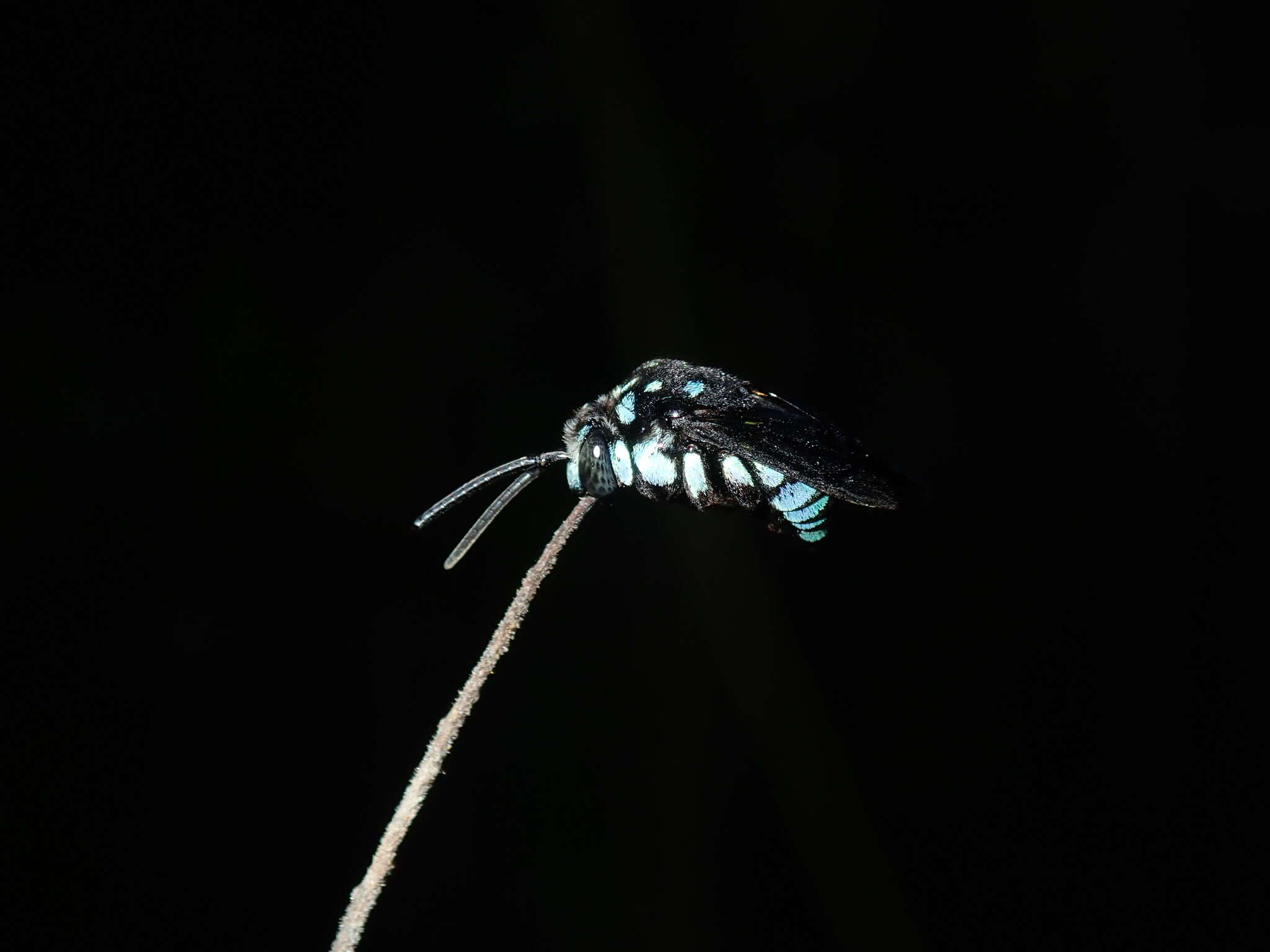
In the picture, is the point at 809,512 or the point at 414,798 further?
the point at 809,512

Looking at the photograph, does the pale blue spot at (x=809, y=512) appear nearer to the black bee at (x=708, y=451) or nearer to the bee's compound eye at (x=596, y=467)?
the black bee at (x=708, y=451)

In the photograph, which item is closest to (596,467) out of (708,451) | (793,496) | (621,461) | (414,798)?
(621,461)

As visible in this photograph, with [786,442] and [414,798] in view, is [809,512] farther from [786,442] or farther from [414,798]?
[414,798]

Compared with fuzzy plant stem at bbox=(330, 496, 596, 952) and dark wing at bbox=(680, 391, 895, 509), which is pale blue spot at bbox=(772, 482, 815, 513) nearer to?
dark wing at bbox=(680, 391, 895, 509)

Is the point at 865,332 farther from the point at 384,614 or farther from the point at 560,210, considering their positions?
the point at 384,614

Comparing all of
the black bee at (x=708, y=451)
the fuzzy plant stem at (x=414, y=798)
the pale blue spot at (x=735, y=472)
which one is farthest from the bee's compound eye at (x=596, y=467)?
the fuzzy plant stem at (x=414, y=798)

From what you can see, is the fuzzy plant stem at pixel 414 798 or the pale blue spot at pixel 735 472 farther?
the pale blue spot at pixel 735 472
